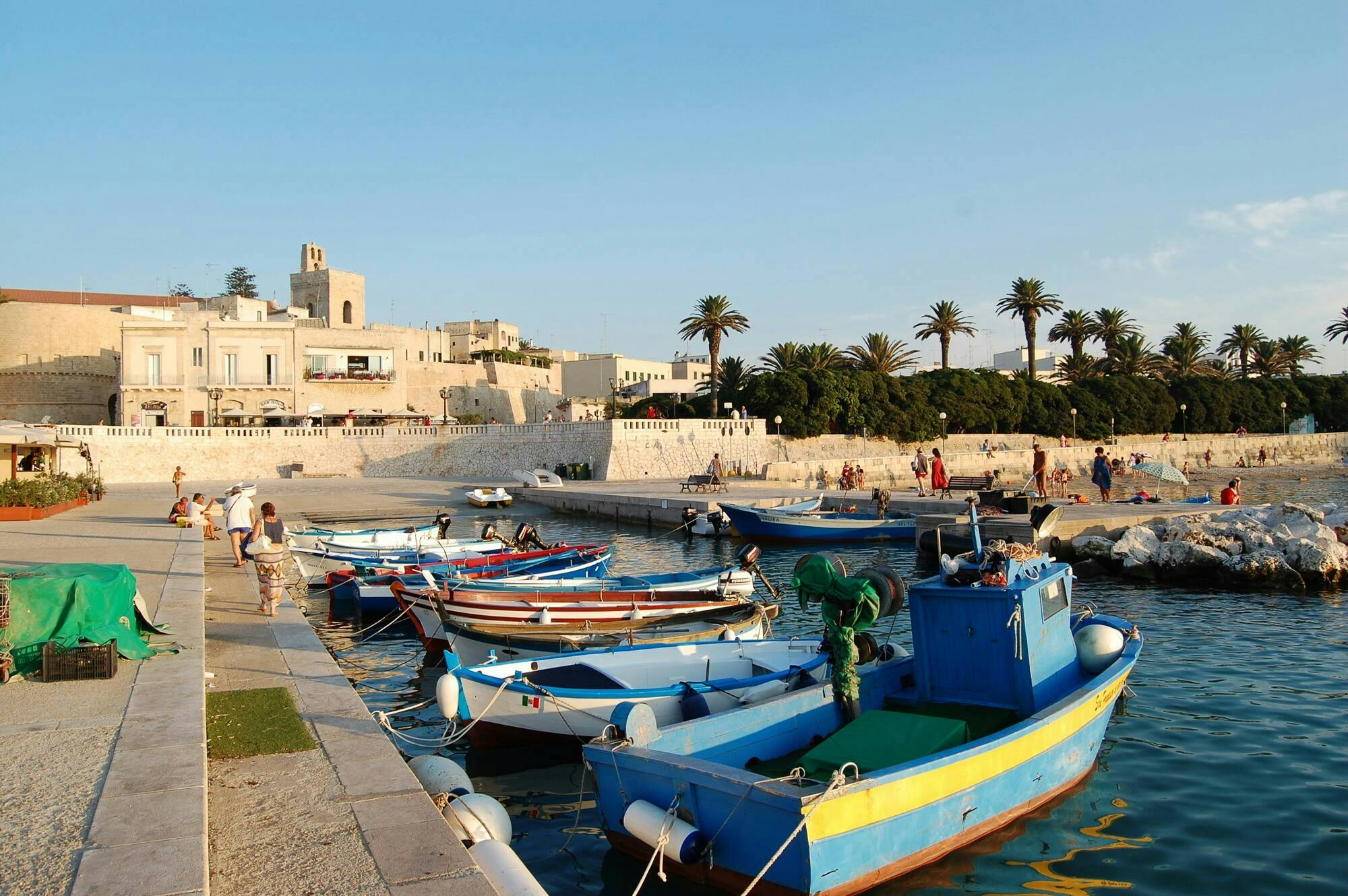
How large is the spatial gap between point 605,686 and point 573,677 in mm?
410

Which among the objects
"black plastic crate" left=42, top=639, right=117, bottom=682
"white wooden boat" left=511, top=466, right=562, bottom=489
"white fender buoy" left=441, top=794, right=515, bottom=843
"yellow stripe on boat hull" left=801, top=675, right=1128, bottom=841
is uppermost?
"white wooden boat" left=511, top=466, right=562, bottom=489

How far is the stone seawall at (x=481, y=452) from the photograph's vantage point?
4953 cm

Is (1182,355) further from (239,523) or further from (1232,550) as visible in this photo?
(239,523)

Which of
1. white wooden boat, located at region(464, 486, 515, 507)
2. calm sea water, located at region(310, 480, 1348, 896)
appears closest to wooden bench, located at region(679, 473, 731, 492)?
white wooden boat, located at region(464, 486, 515, 507)

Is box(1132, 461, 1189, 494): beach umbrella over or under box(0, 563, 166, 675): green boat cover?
over

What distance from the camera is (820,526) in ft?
96.7

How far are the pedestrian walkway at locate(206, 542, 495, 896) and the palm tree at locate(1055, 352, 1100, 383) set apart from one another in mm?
79526

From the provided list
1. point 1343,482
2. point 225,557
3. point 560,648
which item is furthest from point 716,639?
point 1343,482

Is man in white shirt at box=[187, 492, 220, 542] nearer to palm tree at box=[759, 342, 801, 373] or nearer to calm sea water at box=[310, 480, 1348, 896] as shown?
calm sea water at box=[310, 480, 1348, 896]

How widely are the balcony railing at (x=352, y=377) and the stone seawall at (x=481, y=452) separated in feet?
33.5

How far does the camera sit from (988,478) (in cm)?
3256

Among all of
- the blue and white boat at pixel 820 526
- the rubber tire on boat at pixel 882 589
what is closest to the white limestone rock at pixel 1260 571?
the blue and white boat at pixel 820 526

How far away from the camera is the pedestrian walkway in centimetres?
487

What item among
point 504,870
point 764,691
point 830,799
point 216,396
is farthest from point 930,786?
point 216,396
